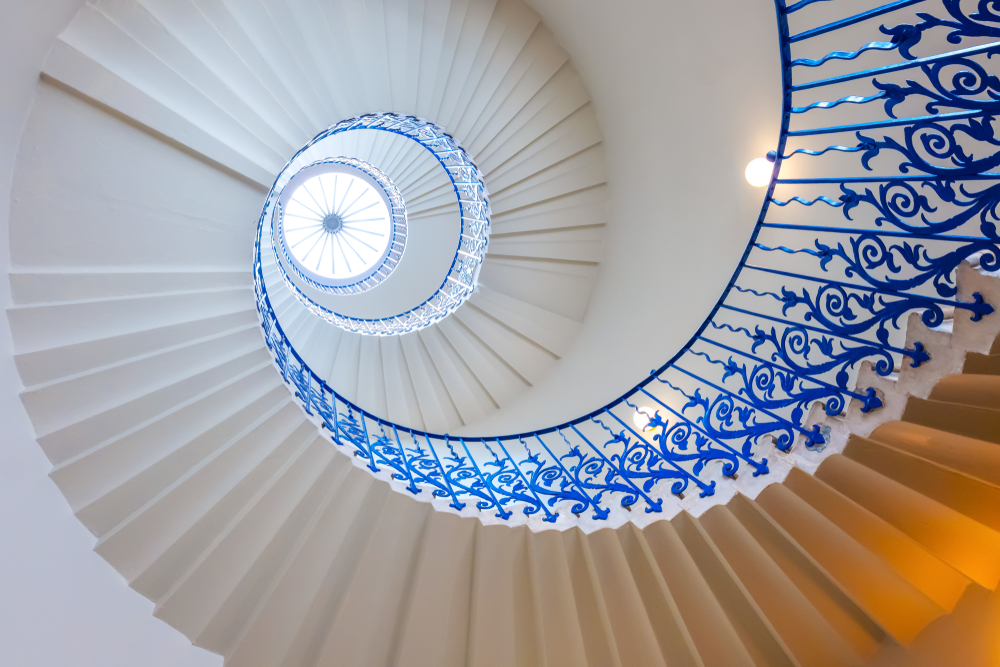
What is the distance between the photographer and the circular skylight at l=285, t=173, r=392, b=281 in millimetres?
13695

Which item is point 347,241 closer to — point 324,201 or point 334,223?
point 334,223

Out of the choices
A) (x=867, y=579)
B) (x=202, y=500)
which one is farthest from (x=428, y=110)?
(x=867, y=579)

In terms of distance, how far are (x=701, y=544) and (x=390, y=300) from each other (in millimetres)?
8520

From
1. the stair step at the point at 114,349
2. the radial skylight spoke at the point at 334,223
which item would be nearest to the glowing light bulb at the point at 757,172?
the stair step at the point at 114,349

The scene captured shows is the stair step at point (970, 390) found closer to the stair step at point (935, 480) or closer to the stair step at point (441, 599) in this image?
the stair step at point (935, 480)

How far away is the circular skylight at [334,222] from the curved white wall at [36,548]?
10.4 meters

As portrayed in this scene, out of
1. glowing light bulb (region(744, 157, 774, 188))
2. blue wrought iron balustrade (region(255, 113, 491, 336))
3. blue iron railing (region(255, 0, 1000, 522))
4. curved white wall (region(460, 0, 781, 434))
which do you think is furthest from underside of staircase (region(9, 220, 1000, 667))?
blue wrought iron balustrade (region(255, 113, 491, 336))

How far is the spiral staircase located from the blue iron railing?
0.09 feet

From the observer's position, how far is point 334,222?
1395 cm

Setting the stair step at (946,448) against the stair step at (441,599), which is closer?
the stair step at (946,448)

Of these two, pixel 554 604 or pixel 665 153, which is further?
pixel 665 153

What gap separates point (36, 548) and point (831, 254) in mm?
5051

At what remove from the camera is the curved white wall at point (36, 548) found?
9.83 feet

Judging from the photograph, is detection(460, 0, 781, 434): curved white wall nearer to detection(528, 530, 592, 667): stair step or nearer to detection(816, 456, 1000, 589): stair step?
detection(816, 456, 1000, 589): stair step
